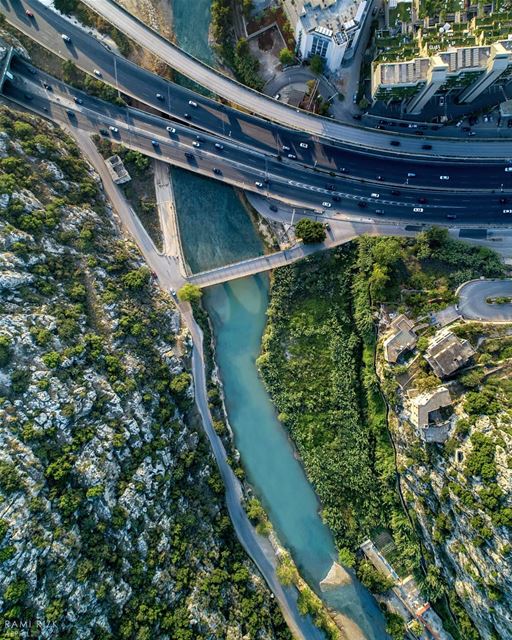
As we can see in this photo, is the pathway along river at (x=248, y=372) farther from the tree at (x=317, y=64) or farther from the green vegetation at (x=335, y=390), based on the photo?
the tree at (x=317, y=64)

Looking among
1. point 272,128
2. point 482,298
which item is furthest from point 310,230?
point 482,298

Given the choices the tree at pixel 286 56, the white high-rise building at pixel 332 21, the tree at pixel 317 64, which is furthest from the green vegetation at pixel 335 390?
the tree at pixel 286 56

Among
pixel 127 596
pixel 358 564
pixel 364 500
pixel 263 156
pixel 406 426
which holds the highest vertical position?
pixel 263 156

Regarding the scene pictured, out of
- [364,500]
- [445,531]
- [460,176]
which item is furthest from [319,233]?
[445,531]

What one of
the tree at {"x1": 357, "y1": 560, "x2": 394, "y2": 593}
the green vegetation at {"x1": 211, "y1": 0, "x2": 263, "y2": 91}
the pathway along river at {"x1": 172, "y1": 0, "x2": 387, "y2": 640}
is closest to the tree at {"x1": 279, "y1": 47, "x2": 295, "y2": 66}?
the green vegetation at {"x1": 211, "y1": 0, "x2": 263, "y2": 91}

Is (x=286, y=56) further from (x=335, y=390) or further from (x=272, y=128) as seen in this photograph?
(x=335, y=390)

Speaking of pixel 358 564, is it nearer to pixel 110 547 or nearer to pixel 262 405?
pixel 262 405

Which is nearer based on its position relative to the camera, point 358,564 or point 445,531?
point 445,531
